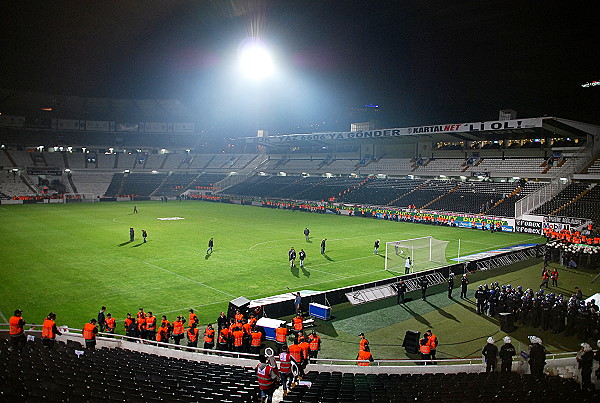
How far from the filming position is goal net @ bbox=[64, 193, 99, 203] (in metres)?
78.1

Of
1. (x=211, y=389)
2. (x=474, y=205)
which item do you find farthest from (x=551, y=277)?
(x=474, y=205)

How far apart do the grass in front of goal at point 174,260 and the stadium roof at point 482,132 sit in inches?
709

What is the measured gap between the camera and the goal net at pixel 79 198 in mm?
78125

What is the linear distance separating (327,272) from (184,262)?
9.74m

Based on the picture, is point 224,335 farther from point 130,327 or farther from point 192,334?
point 130,327

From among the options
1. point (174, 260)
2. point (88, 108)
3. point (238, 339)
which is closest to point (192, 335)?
point (238, 339)

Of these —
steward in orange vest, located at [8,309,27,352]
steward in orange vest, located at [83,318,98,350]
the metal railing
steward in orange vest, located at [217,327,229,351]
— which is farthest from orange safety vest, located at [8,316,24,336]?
the metal railing

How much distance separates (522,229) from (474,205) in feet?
30.3

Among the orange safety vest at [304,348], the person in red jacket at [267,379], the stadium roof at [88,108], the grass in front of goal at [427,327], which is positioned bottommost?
the grass in front of goal at [427,327]

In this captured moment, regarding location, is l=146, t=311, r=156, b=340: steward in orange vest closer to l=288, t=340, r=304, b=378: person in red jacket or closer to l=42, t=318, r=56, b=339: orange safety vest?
l=42, t=318, r=56, b=339: orange safety vest

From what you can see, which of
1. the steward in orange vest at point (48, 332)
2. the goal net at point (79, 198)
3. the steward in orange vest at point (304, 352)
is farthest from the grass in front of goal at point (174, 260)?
the goal net at point (79, 198)

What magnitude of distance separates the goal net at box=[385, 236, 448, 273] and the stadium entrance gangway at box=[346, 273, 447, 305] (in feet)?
9.26

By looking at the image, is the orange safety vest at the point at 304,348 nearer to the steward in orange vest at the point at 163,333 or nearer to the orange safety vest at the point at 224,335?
the orange safety vest at the point at 224,335

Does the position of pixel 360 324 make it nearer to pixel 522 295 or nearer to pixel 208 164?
pixel 522 295
